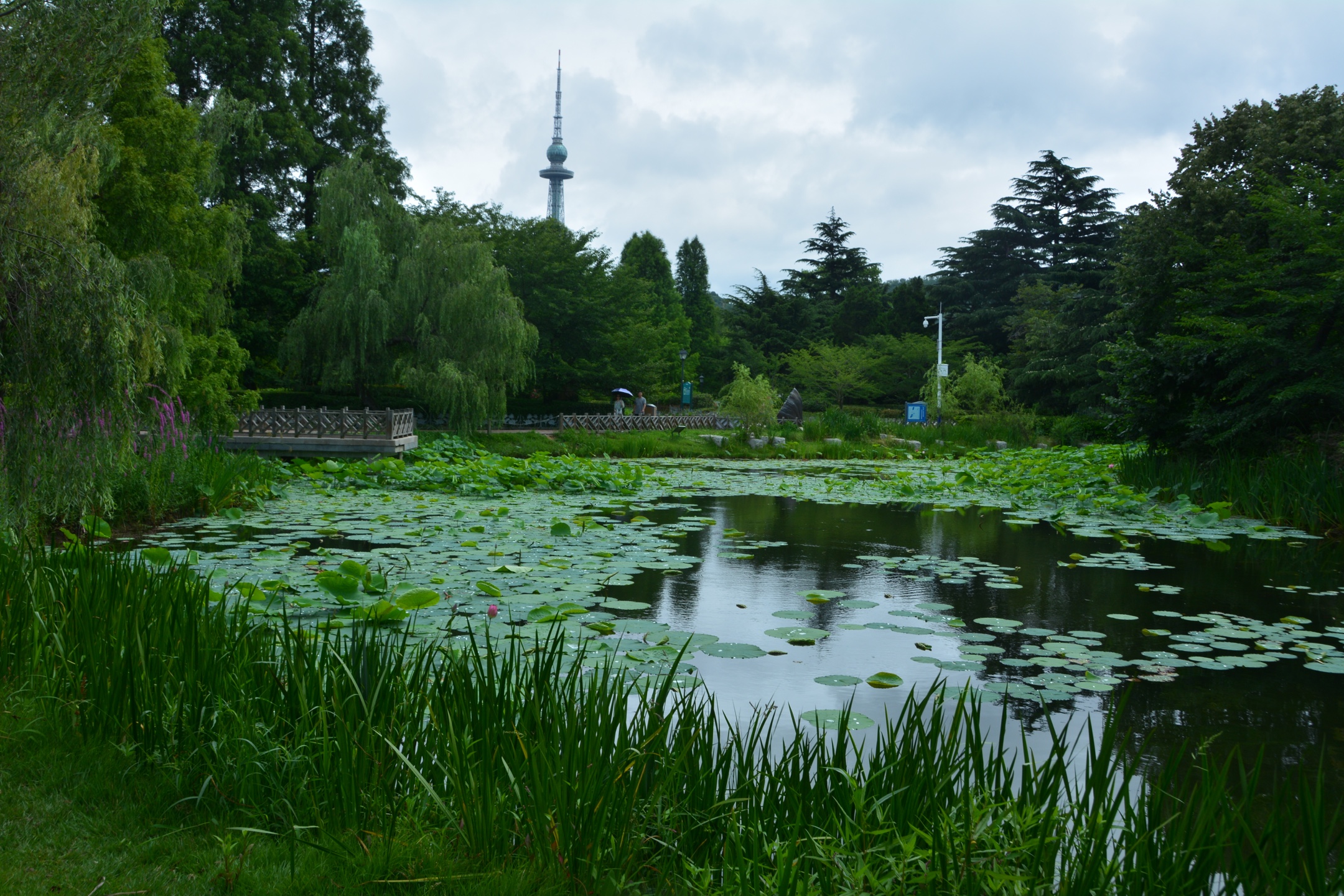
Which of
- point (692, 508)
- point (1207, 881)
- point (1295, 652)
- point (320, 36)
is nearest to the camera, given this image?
point (1207, 881)

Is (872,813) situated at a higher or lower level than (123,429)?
lower

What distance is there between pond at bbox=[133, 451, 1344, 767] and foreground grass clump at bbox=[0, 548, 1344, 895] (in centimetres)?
33

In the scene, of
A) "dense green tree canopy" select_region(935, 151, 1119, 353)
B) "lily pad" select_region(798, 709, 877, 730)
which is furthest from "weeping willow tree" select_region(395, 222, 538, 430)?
"dense green tree canopy" select_region(935, 151, 1119, 353)

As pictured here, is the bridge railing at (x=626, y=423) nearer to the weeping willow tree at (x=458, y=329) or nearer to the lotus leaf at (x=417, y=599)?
the weeping willow tree at (x=458, y=329)

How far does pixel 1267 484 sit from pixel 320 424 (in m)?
16.1

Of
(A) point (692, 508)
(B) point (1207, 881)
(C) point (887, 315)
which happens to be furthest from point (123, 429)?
(C) point (887, 315)

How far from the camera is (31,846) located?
7.74 feet

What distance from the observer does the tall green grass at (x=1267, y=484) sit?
9297 mm

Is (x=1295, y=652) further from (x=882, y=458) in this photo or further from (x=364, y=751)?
(x=882, y=458)

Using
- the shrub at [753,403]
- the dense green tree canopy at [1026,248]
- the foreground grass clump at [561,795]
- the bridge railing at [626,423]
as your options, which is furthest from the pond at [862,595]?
the dense green tree canopy at [1026,248]

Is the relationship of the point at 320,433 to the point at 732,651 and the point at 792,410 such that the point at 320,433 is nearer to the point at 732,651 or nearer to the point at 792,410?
the point at 732,651

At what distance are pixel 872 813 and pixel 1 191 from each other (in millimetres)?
5592

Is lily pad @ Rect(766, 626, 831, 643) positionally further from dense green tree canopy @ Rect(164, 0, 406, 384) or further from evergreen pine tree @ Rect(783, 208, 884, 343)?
evergreen pine tree @ Rect(783, 208, 884, 343)

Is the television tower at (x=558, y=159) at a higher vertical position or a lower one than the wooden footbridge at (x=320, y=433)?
higher
